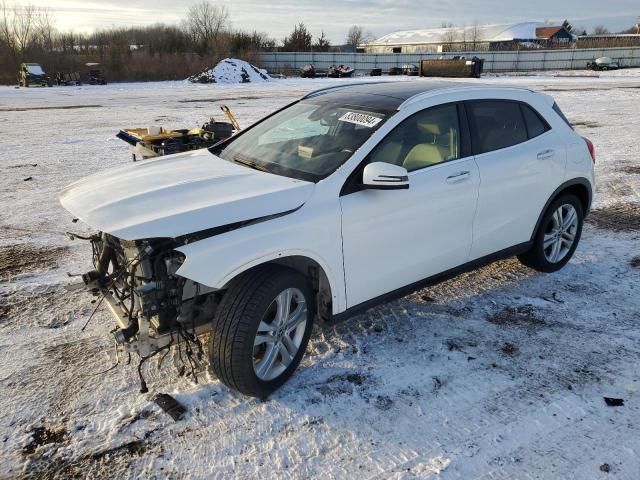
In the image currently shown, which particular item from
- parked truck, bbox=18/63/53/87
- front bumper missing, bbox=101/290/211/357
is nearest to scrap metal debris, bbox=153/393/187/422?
front bumper missing, bbox=101/290/211/357

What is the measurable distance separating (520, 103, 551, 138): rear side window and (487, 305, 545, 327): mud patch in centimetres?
152

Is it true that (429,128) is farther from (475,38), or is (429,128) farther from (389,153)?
(475,38)

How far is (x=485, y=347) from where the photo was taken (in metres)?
3.71

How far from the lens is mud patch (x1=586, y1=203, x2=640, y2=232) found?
20.2 ft

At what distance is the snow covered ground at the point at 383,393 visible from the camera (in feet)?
8.80

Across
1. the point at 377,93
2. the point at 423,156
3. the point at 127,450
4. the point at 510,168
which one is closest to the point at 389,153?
the point at 423,156

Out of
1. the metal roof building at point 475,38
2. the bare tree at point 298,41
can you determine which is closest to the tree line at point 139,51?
the bare tree at point 298,41

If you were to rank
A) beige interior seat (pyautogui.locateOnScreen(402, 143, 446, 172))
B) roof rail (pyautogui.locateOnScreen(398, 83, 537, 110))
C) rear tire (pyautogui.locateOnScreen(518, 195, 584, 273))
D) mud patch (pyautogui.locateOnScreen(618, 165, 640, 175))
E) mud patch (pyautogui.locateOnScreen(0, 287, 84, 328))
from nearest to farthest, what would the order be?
beige interior seat (pyautogui.locateOnScreen(402, 143, 446, 172)) → roof rail (pyautogui.locateOnScreen(398, 83, 537, 110)) → mud patch (pyautogui.locateOnScreen(0, 287, 84, 328)) → rear tire (pyautogui.locateOnScreen(518, 195, 584, 273)) → mud patch (pyautogui.locateOnScreen(618, 165, 640, 175))

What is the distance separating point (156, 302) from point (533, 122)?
358 cm

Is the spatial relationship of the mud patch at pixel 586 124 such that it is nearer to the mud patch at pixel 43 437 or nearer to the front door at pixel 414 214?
the front door at pixel 414 214

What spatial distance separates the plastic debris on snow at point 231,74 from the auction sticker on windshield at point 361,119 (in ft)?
114

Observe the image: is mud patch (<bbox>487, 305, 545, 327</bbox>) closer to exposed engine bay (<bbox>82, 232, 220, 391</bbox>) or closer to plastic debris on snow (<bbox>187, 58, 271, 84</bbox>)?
exposed engine bay (<bbox>82, 232, 220, 391</bbox>)

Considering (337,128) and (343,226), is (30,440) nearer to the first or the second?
(343,226)

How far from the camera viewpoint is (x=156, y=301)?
2861mm
